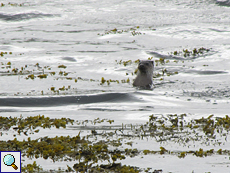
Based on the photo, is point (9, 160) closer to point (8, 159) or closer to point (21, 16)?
point (8, 159)

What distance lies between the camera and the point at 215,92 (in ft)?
34.2

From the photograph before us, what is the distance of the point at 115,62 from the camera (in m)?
14.7

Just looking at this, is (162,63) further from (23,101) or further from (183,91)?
(23,101)

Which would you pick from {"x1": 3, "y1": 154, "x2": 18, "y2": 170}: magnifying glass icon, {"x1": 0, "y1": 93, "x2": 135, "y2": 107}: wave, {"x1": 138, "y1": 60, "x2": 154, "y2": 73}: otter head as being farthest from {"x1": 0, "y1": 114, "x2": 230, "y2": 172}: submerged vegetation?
{"x1": 138, "y1": 60, "x2": 154, "y2": 73}: otter head

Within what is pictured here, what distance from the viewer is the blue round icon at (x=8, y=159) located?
4827mm

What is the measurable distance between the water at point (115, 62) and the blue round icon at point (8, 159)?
44cm

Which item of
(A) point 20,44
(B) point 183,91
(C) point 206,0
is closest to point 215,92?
(B) point 183,91

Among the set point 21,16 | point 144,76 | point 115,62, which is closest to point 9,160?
point 144,76

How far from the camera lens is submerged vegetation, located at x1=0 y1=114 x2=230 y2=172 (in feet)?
17.4

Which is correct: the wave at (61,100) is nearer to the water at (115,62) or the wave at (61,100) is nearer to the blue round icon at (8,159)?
the water at (115,62)

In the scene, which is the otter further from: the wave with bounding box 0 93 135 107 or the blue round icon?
the blue round icon

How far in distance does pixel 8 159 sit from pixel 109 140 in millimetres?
1890

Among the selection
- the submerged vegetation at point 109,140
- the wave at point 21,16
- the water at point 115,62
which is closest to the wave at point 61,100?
the water at point 115,62

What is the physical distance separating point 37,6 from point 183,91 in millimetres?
22508
